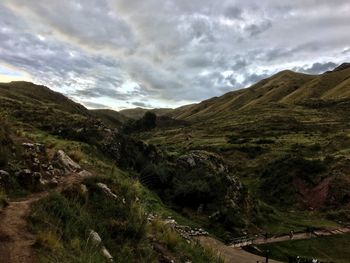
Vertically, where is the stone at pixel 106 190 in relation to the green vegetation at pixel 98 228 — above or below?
above

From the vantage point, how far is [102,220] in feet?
42.7

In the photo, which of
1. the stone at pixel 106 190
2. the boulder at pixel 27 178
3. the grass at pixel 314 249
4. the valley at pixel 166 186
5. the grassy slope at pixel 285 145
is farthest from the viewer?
the grassy slope at pixel 285 145

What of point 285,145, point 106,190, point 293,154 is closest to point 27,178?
point 106,190

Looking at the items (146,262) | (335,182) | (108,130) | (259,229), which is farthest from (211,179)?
(146,262)

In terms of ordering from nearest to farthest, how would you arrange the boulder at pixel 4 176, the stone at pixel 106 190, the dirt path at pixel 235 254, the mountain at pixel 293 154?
the boulder at pixel 4 176 → the stone at pixel 106 190 → the dirt path at pixel 235 254 → the mountain at pixel 293 154

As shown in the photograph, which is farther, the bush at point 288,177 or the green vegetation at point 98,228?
the bush at point 288,177

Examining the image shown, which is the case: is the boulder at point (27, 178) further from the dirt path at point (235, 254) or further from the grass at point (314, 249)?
the grass at point (314, 249)

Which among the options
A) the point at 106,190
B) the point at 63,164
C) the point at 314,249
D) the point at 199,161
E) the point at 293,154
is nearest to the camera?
the point at 106,190

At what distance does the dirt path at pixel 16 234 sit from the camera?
9.36 meters

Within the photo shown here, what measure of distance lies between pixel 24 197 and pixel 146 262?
14.4 ft

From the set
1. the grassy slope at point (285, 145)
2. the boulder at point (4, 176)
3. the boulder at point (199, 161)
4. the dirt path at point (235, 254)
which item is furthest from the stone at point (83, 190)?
the boulder at point (199, 161)

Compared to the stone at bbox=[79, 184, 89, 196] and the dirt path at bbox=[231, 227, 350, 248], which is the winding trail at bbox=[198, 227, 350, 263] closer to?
the dirt path at bbox=[231, 227, 350, 248]

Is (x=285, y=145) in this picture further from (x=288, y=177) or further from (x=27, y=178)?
(x=27, y=178)

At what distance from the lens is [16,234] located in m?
10.4
